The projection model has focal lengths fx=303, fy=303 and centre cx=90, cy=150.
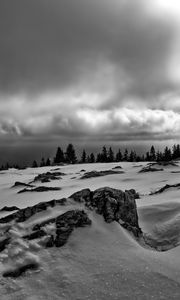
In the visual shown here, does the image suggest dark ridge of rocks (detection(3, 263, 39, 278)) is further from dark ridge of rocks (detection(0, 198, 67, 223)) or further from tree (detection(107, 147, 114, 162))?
tree (detection(107, 147, 114, 162))

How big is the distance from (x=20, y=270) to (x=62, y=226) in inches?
90.5

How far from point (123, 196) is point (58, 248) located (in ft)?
14.1

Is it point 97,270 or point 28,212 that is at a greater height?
point 28,212

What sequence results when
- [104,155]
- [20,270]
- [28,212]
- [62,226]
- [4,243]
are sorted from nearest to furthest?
[20,270], [4,243], [62,226], [28,212], [104,155]

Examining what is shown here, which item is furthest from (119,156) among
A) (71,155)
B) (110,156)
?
(71,155)

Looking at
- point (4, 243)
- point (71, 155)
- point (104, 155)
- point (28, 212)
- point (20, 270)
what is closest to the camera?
point (20, 270)

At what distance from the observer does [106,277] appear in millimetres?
7684

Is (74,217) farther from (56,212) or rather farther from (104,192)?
(104,192)

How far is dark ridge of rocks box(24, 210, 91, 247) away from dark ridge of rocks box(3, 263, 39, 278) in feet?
3.48

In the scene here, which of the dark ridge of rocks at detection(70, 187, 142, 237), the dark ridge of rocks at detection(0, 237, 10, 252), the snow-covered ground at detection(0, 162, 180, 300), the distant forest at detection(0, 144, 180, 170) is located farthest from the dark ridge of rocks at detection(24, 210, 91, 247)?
the distant forest at detection(0, 144, 180, 170)

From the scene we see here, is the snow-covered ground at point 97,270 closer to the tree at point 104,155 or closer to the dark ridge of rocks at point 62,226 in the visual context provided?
the dark ridge of rocks at point 62,226

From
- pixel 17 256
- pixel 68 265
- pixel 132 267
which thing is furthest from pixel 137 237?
pixel 17 256

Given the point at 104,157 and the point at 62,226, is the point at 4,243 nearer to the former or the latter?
the point at 62,226

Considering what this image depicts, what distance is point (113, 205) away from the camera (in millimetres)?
11492
